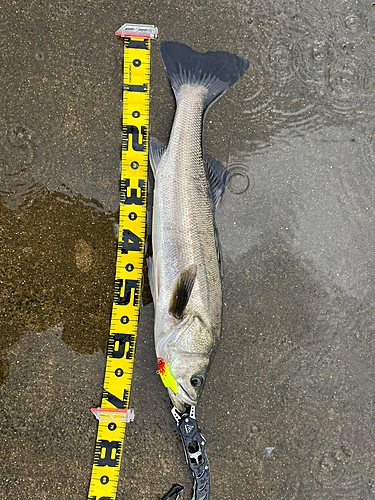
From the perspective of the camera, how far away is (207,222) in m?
2.77

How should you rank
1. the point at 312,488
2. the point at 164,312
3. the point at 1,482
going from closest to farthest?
the point at 164,312, the point at 1,482, the point at 312,488

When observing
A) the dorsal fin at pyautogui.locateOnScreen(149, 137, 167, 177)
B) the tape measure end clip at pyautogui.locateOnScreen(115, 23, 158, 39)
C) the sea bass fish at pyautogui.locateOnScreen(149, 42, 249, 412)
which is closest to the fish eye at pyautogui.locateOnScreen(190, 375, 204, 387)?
the sea bass fish at pyautogui.locateOnScreen(149, 42, 249, 412)

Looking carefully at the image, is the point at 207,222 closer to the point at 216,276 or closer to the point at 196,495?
the point at 216,276

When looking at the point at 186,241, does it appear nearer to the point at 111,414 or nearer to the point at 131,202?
the point at 131,202

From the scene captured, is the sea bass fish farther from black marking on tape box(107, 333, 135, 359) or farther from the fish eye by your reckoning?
black marking on tape box(107, 333, 135, 359)

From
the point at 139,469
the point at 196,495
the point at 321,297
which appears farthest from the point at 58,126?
the point at 196,495

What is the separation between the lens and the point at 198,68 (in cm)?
303

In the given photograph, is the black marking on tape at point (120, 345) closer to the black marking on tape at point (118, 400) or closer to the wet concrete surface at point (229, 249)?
the wet concrete surface at point (229, 249)

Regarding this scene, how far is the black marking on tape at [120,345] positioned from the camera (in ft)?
9.86

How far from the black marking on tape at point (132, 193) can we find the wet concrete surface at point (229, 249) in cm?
12

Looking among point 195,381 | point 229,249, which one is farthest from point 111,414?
point 229,249

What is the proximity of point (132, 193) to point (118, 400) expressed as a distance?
201cm

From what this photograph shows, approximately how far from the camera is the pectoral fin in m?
2.63

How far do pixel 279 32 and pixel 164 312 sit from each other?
9.96 ft
